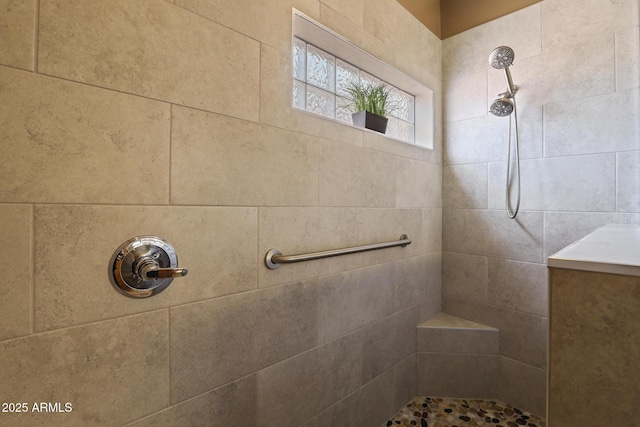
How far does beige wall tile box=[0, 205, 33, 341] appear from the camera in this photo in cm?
63

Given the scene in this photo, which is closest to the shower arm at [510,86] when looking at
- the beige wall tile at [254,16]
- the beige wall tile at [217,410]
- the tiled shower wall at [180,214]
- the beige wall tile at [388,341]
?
the tiled shower wall at [180,214]

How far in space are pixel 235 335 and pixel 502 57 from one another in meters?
1.83

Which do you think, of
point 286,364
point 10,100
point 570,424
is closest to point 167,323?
point 286,364

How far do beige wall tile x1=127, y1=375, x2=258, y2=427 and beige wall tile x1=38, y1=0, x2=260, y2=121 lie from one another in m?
0.88

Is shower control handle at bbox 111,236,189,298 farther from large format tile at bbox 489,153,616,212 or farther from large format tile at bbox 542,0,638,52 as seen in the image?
large format tile at bbox 542,0,638,52

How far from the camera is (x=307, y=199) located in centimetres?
122

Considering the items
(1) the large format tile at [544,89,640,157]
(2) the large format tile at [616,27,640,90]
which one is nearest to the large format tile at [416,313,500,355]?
(1) the large format tile at [544,89,640,157]

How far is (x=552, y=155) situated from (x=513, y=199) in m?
0.30

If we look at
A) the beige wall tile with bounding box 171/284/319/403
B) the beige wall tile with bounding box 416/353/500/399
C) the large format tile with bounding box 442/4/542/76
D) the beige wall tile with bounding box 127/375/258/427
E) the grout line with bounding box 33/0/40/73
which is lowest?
the beige wall tile with bounding box 416/353/500/399

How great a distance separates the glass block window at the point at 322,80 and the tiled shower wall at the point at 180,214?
16 centimetres

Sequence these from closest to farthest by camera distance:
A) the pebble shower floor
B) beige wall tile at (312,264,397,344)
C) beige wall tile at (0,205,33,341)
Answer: beige wall tile at (0,205,33,341) → beige wall tile at (312,264,397,344) → the pebble shower floor

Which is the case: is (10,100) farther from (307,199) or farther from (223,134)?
(307,199)

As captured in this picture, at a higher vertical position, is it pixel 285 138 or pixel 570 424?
pixel 285 138

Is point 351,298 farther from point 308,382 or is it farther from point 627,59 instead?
point 627,59
